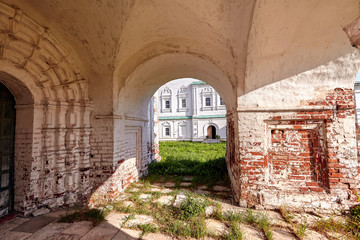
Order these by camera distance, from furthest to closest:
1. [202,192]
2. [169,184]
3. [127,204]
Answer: [169,184], [202,192], [127,204]

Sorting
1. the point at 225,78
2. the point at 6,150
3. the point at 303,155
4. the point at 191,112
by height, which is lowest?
the point at 303,155

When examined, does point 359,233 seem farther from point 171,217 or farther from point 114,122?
point 114,122

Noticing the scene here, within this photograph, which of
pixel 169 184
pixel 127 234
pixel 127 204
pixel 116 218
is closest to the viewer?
pixel 127 234

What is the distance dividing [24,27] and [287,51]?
4621 millimetres

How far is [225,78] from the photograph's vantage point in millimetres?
3828

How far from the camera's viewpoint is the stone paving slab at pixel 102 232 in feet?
8.24

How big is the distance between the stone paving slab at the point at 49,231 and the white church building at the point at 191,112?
18839mm

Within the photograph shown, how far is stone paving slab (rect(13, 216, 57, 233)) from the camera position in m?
2.73

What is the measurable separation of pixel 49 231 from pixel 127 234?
4.15 feet

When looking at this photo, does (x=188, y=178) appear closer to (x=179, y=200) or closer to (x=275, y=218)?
(x=179, y=200)

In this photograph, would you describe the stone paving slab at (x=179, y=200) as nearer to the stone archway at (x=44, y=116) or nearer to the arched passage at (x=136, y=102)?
the arched passage at (x=136, y=102)

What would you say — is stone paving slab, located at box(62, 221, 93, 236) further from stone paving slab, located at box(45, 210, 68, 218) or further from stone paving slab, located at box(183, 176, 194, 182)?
stone paving slab, located at box(183, 176, 194, 182)

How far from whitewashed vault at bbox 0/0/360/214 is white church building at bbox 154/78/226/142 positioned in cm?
1748

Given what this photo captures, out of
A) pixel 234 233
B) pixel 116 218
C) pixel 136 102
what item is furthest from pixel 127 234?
pixel 136 102
